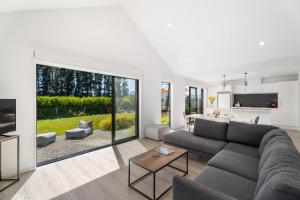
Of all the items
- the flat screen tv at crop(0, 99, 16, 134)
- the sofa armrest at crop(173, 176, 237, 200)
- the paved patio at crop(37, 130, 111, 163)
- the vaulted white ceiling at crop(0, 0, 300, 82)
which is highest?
the vaulted white ceiling at crop(0, 0, 300, 82)

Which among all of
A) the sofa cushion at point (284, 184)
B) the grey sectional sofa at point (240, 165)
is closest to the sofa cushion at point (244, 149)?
the grey sectional sofa at point (240, 165)

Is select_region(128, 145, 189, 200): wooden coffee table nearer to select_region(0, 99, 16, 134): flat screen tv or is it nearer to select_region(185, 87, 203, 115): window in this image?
select_region(0, 99, 16, 134): flat screen tv

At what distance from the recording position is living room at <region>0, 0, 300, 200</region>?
2.27 meters

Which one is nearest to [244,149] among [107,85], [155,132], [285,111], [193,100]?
[155,132]

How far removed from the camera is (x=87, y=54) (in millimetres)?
3342

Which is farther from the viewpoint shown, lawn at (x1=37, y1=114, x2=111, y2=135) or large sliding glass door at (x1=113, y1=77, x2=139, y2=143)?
large sliding glass door at (x1=113, y1=77, x2=139, y2=143)

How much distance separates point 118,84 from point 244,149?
3458 millimetres

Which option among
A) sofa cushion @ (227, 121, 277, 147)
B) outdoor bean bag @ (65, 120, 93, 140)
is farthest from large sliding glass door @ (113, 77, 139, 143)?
sofa cushion @ (227, 121, 277, 147)

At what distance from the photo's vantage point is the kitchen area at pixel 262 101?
5.67 meters

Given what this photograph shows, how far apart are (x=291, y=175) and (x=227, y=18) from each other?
3575mm

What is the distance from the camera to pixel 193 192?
1166mm

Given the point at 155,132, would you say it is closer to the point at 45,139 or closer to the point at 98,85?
the point at 98,85

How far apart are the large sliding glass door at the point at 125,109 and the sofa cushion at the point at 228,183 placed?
298 centimetres

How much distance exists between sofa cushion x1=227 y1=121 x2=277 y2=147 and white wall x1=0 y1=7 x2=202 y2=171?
9.95ft
